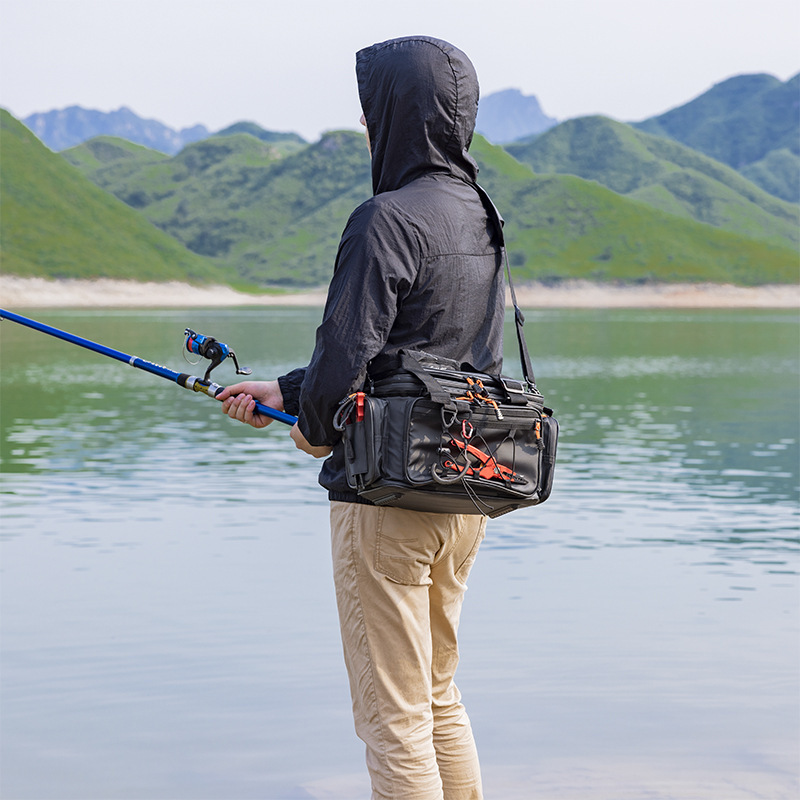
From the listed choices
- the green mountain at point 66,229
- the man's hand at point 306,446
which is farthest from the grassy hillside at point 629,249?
the man's hand at point 306,446

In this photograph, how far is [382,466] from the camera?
9.89 feet

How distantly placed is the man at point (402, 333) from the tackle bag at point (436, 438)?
0.07 m

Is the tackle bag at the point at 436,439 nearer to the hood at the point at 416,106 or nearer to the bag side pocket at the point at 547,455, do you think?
the bag side pocket at the point at 547,455

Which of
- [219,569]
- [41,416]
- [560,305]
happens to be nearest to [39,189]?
[560,305]

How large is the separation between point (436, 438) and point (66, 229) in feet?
582

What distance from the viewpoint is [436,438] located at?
3.03 metres

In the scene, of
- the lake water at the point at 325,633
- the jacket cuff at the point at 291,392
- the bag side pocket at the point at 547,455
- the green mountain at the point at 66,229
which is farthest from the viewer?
the green mountain at the point at 66,229

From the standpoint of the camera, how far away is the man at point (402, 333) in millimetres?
2988

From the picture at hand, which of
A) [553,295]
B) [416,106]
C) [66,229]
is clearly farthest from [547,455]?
[66,229]

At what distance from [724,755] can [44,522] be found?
6.89 metres

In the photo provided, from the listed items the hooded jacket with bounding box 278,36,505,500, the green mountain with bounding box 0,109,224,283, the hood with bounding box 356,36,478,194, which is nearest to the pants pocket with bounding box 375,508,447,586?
the hooded jacket with bounding box 278,36,505,500

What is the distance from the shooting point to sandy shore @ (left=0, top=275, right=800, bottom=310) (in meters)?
144

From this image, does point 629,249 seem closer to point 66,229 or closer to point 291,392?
point 66,229

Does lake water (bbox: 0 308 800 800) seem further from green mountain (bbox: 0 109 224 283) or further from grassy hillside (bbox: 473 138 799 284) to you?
grassy hillside (bbox: 473 138 799 284)
